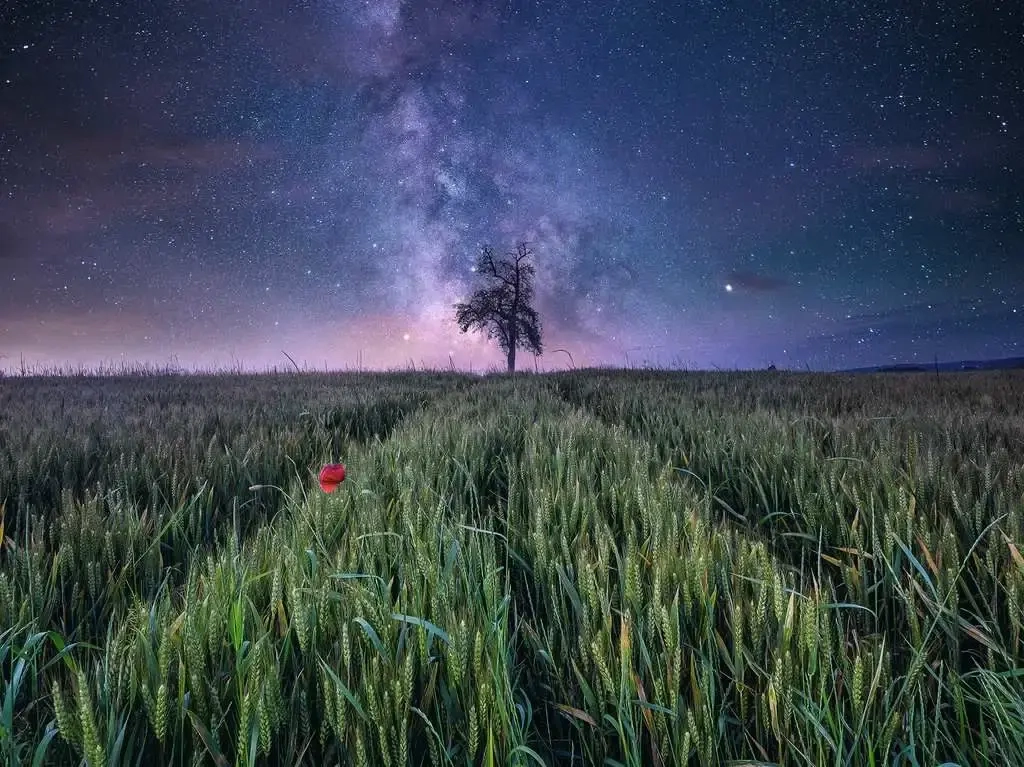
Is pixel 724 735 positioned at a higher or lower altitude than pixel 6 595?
lower

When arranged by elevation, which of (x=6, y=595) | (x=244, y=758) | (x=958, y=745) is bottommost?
(x=958, y=745)

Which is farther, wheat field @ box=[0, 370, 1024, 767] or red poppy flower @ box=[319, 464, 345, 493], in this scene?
red poppy flower @ box=[319, 464, 345, 493]

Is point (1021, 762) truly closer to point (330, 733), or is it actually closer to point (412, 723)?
point (412, 723)

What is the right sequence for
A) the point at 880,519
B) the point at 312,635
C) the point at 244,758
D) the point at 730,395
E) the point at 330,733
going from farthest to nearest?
the point at 730,395, the point at 880,519, the point at 312,635, the point at 330,733, the point at 244,758

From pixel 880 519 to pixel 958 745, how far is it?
83 centimetres

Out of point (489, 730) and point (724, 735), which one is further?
point (724, 735)

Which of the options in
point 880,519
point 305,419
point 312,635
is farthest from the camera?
point 305,419

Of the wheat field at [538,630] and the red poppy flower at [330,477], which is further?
the red poppy flower at [330,477]

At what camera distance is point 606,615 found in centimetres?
102

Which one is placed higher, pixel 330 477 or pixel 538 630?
pixel 330 477

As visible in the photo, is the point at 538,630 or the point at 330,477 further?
the point at 330,477

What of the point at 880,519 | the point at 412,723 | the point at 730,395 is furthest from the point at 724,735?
the point at 730,395

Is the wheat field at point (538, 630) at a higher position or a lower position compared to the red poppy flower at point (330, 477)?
→ lower

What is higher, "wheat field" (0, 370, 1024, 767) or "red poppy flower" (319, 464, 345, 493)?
"red poppy flower" (319, 464, 345, 493)
